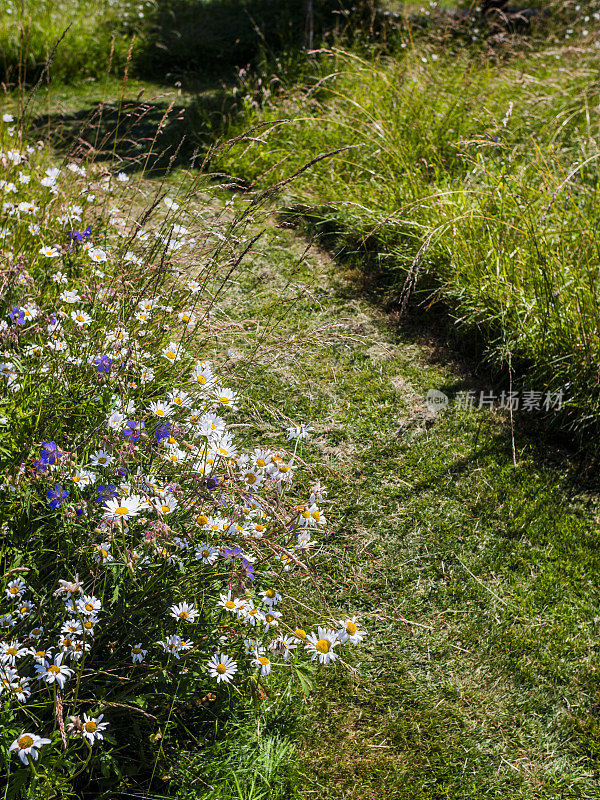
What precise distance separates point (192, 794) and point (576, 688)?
1425 mm

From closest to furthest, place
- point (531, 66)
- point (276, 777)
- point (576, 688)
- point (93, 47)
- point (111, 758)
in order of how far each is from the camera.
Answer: point (111, 758)
point (276, 777)
point (576, 688)
point (531, 66)
point (93, 47)

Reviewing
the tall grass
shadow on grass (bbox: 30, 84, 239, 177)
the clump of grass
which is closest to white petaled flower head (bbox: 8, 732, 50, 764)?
the tall grass

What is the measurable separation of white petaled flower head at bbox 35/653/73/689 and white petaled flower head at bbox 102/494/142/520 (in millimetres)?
353

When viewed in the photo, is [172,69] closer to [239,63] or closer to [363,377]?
[239,63]

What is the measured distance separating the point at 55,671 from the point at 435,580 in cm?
161

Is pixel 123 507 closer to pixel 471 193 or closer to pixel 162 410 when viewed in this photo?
pixel 162 410

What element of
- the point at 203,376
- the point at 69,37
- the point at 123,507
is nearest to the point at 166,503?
the point at 123,507

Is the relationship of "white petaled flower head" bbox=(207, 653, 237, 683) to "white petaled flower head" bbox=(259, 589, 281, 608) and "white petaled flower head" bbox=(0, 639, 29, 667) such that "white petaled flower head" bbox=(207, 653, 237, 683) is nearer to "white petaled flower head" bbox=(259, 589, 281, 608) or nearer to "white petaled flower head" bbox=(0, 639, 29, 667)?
"white petaled flower head" bbox=(259, 589, 281, 608)

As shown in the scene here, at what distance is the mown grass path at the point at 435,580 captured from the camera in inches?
89.0

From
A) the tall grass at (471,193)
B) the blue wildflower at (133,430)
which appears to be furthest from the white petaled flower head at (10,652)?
the tall grass at (471,193)

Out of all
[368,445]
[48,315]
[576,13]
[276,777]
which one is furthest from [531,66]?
[276,777]

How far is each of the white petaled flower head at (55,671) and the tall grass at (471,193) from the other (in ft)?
5.79

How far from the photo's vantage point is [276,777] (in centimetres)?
208

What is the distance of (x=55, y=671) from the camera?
5.58ft
